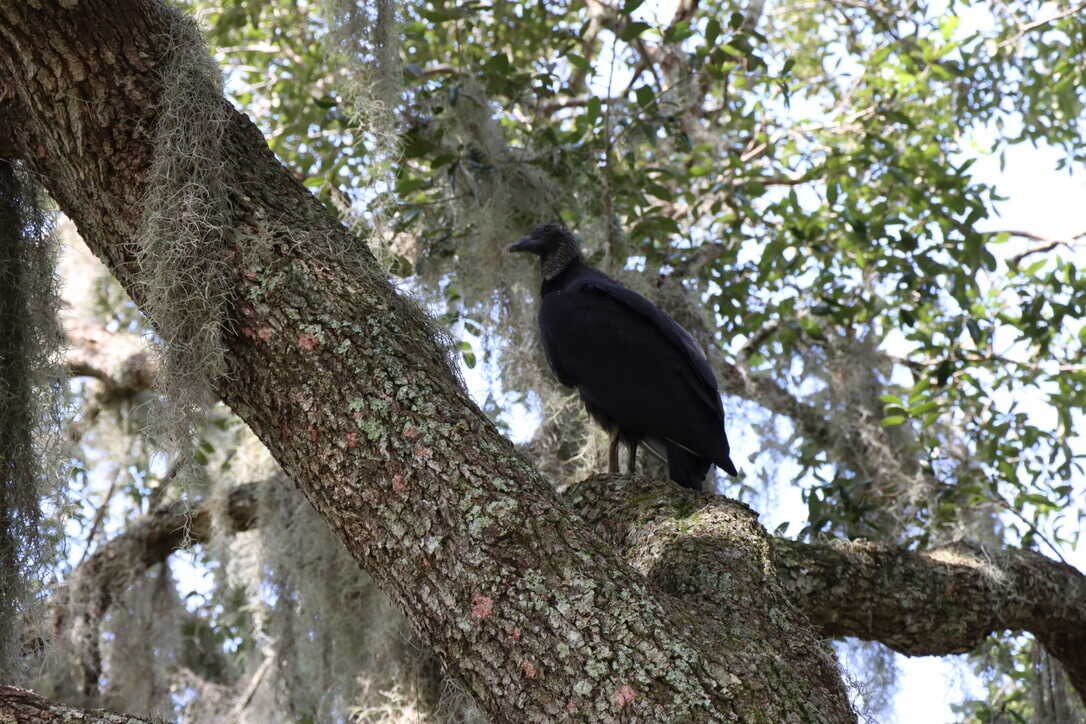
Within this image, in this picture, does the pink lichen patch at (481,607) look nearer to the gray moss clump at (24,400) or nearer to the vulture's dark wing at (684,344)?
the gray moss clump at (24,400)

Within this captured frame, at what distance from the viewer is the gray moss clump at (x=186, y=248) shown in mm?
1923

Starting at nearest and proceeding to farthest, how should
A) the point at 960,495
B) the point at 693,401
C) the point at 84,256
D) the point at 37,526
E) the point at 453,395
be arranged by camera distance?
the point at 453,395 → the point at 37,526 → the point at 693,401 → the point at 960,495 → the point at 84,256

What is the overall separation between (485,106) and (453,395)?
2.42 meters

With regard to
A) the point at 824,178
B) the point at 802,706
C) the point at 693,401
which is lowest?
the point at 802,706

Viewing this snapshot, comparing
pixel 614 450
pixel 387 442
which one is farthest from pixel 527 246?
pixel 387 442

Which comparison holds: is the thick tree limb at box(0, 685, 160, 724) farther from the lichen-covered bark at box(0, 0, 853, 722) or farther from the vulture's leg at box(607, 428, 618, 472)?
the vulture's leg at box(607, 428, 618, 472)

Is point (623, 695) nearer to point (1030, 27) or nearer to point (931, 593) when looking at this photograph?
point (931, 593)

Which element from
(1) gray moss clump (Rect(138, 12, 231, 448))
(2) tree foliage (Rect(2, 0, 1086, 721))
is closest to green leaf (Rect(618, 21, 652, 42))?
(2) tree foliage (Rect(2, 0, 1086, 721))

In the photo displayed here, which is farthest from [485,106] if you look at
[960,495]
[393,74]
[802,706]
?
[802,706]

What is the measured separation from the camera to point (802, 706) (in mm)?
1534

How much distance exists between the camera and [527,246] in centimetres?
379

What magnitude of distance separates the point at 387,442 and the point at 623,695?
54 centimetres

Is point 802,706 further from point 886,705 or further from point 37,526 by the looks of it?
point 886,705

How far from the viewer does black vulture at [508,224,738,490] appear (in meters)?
3.24
